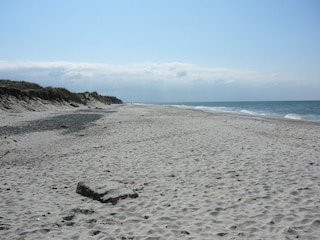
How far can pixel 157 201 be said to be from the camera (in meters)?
6.39

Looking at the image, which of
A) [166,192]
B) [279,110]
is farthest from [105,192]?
[279,110]

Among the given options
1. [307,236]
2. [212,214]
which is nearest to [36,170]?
[212,214]

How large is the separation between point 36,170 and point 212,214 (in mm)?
6117

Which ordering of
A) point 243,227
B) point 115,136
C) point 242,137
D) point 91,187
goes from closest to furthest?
point 243,227 → point 91,187 → point 242,137 → point 115,136

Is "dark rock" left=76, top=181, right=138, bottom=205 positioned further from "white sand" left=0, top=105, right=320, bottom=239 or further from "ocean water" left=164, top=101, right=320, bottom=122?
"ocean water" left=164, top=101, right=320, bottom=122

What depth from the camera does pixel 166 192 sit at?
22.7ft

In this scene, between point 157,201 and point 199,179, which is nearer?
point 157,201

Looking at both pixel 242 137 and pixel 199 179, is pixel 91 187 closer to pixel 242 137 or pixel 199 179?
pixel 199 179

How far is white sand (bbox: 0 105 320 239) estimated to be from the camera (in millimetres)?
5020

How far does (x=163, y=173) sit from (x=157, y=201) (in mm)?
2081

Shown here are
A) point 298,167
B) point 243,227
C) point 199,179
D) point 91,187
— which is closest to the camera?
point 243,227

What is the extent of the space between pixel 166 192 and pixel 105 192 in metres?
1.54

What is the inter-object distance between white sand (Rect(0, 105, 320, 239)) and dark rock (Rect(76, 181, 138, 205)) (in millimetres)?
158

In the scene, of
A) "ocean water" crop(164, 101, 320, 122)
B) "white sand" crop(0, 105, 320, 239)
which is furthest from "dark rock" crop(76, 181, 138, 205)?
"ocean water" crop(164, 101, 320, 122)
